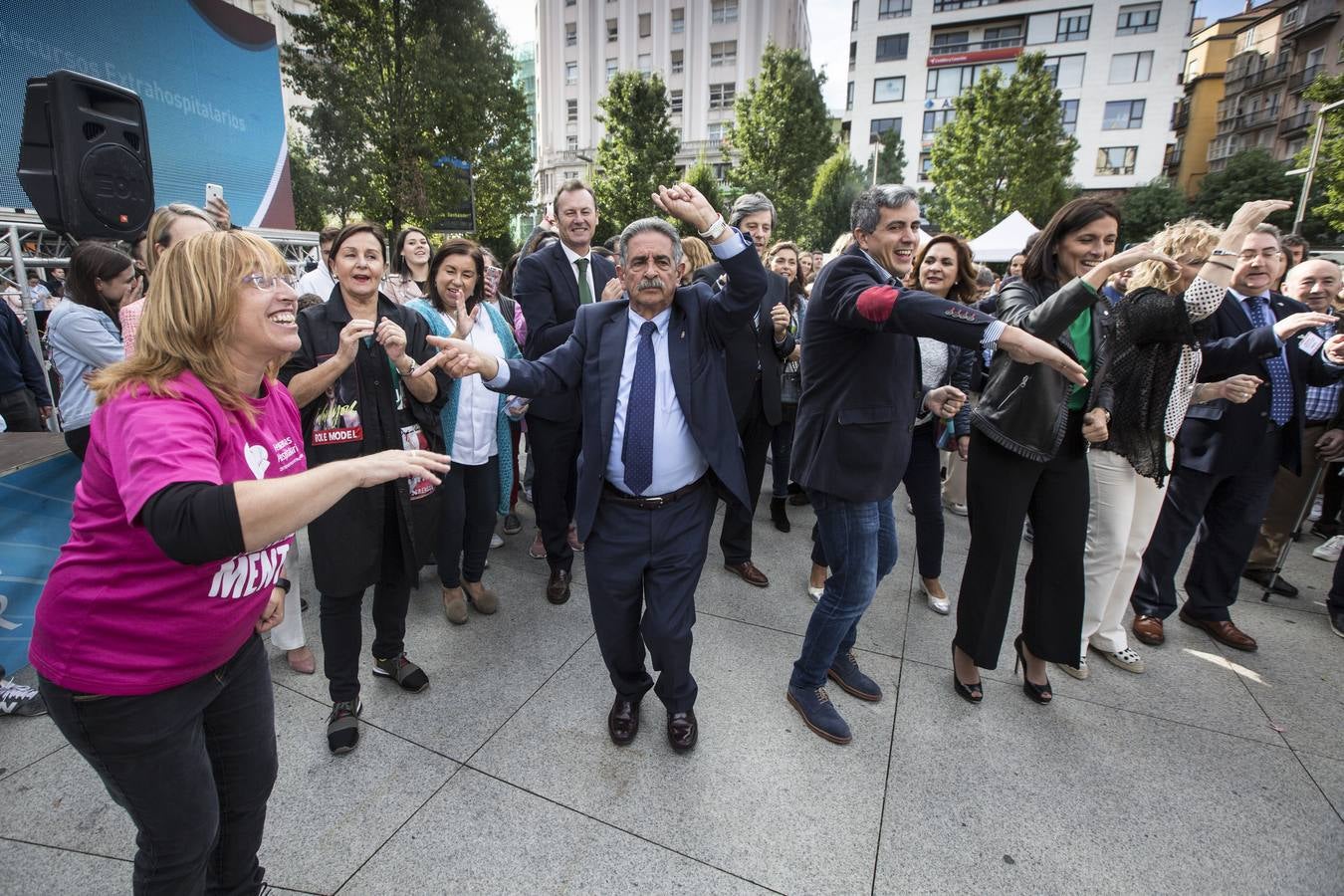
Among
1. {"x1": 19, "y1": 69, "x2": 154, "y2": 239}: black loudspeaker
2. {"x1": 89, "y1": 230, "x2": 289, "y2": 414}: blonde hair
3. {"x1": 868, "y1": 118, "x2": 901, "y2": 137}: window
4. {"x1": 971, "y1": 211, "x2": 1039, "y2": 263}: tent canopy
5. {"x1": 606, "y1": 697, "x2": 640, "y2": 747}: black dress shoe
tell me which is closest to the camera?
{"x1": 89, "y1": 230, "x2": 289, "y2": 414}: blonde hair

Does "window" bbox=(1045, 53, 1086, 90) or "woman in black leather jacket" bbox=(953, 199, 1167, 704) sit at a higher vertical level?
"window" bbox=(1045, 53, 1086, 90)

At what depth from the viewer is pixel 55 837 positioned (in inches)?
87.4

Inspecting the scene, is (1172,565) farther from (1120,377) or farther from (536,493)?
(536,493)

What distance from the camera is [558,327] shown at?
12.7 feet

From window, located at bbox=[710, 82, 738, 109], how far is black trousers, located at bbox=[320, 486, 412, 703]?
164 feet

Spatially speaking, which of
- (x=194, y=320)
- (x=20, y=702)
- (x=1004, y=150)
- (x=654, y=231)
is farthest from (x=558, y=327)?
(x=1004, y=150)

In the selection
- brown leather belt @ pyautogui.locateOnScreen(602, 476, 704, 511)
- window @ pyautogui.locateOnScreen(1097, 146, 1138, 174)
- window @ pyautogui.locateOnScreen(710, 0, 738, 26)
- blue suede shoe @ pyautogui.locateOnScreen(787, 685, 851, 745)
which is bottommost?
blue suede shoe @ pyautogui.locateOnScreen(787, 685, 851, 745)

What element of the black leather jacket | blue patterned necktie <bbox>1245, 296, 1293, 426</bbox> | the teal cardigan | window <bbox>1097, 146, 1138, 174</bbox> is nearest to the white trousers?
the black leather jacket

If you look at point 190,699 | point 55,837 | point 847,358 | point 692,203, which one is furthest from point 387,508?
point 847,358

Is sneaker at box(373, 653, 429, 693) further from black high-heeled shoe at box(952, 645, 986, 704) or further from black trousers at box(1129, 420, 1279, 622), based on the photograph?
black trousers at box(1129, 420, 1279, 622)

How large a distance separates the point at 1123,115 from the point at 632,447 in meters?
53.5

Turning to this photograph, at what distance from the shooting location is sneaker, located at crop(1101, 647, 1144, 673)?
3.35 m

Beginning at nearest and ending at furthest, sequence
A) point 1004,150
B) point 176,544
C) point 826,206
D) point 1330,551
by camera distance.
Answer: point 176,544 < point 1330,551 < point 1004,150 < point 826,206

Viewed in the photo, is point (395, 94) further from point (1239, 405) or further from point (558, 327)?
point (1239, 405)
